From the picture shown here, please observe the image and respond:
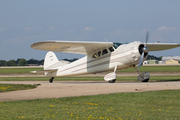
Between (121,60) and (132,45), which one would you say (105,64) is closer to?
(121,60)

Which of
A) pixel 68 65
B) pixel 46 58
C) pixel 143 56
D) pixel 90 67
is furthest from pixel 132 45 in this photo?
pixel 46 58

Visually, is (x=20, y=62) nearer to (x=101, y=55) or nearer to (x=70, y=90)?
(x=101, y=55)

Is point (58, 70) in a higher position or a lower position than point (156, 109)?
higher

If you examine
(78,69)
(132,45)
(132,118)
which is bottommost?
(132,118)

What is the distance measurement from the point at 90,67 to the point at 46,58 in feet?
19.2

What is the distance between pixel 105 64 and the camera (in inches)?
886

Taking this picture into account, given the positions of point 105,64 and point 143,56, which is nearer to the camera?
point 143,56

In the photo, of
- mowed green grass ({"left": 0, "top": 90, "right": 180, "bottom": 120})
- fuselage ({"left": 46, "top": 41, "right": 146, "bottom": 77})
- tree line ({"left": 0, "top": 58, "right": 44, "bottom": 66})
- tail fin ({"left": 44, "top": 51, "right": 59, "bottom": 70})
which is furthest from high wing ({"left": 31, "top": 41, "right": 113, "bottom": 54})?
tree line ({"left": 0, "top": 58, "right": 44, "bottom": 66})

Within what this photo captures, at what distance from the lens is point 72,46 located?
22.5 m

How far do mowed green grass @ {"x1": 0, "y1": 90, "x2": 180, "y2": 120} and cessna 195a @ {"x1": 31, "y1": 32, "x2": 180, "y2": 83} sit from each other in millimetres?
9544

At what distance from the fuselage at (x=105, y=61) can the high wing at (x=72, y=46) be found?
1.92 ft

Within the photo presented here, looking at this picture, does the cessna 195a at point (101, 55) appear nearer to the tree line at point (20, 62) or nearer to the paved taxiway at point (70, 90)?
the paved taxiway at point (70, 90)

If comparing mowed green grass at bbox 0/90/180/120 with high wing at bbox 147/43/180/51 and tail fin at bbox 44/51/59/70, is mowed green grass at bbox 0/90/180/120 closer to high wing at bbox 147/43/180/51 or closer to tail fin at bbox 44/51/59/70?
high wing at bbox 147/43/180/51

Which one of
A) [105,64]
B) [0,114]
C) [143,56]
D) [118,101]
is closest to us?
[0,114]
